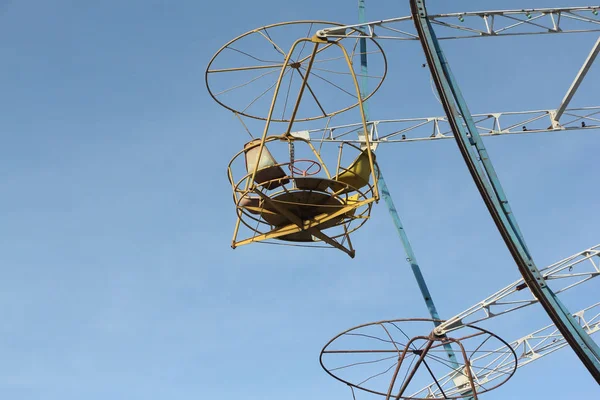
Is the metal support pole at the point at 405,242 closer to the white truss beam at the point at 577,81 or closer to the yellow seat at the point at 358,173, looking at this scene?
the white truss beam at the point at 577,81

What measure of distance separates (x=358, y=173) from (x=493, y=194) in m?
3.65

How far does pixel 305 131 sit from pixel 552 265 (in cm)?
1028

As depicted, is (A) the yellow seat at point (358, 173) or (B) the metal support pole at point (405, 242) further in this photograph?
(B) the metal support pole at point (405, 242)

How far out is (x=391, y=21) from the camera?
23.2 metres

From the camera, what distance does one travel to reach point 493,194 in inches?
794

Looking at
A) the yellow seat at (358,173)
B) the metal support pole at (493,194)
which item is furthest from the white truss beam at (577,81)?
the yellow seat at (358,173)

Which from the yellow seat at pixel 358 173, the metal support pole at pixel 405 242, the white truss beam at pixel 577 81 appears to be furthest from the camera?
the metal support pole at pixel 405 242

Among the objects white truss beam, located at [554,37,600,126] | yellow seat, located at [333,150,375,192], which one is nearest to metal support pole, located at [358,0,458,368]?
white truss beam, located at [554,37,600,126]

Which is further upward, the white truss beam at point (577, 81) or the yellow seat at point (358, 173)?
the white truss beam at point (577, 81)

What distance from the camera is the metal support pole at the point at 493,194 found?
1953 centimetres

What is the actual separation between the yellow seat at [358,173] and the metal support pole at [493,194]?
3.11 m

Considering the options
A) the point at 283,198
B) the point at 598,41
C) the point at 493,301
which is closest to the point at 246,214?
the point at 283,198

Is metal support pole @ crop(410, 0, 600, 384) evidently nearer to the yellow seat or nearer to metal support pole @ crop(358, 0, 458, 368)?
the yellow seat

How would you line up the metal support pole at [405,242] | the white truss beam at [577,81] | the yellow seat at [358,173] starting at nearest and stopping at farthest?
the yellow seat at [358,173]
the white truss beam at [577,81]
the metal support pole at [405,242]
